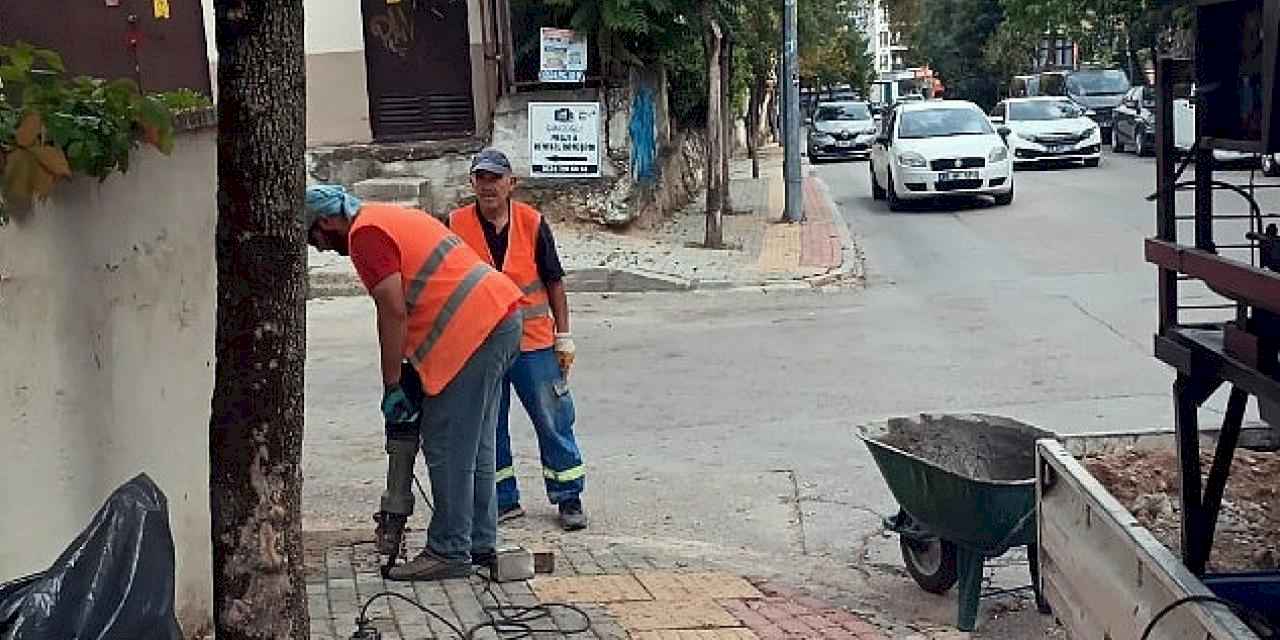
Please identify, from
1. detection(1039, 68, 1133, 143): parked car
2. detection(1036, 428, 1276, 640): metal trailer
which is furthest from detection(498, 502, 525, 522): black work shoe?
detection(1039, 68, 1133, 143): parked car

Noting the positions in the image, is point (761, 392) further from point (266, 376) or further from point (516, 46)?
point (516, 46)

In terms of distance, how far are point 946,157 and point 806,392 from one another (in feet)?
43.2

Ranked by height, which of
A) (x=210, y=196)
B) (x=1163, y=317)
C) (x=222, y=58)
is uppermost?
(x=222, y=58)

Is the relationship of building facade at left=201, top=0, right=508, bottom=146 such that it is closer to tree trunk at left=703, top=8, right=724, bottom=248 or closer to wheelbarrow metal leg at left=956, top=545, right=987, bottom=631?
tree trunk at left=703, top=8, right=724, bottom=248

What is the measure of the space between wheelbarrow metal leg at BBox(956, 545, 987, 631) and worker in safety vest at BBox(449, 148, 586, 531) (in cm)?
206

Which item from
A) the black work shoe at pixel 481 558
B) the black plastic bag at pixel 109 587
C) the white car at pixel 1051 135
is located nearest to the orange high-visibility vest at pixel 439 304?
the black work shoe at pixel 481 558

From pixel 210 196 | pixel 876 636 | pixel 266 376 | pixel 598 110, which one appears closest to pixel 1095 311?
pixel 598 110

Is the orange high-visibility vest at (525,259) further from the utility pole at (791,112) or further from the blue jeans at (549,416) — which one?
the utility pole at (791,112)

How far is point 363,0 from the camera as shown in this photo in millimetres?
19516

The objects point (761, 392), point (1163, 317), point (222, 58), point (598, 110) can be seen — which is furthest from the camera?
point (598, 110)

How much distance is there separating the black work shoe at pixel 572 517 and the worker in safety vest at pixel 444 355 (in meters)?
1.33

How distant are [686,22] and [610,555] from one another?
13.9 meters

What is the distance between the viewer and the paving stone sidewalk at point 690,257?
16312 mm

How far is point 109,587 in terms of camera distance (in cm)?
330
